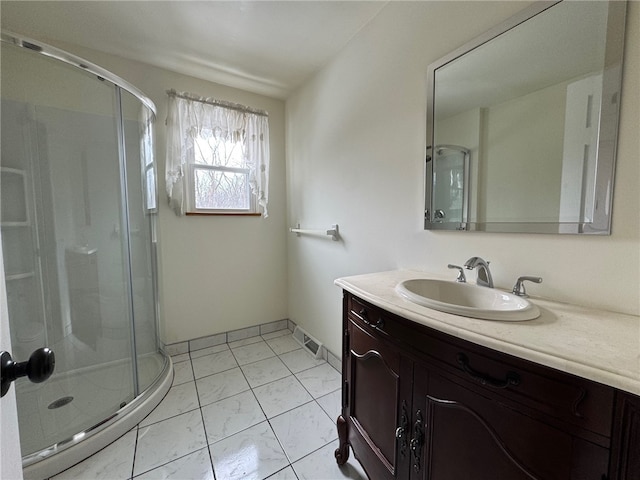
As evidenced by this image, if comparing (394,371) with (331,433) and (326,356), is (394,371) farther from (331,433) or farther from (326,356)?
(326,356)

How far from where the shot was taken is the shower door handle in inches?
16.8

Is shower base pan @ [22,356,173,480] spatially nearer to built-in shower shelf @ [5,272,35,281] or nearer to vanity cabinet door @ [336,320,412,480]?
built-in shower shelf @ [5,272,35,281]

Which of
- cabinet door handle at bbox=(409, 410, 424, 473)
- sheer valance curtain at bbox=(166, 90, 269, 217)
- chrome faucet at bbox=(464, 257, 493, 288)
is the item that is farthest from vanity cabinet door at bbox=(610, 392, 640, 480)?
sheer valance curtain at bbox=(166, 90, 269, 217)

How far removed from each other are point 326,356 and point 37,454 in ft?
5.42

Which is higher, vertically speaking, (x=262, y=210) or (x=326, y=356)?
(x=262, y=210)

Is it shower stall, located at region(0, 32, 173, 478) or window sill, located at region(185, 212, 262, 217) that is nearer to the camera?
shower stall, located at region(0, 32, 173, 478)

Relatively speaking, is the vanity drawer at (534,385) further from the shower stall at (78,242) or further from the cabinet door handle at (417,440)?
the shower stall at (78,242)

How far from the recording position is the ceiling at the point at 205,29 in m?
1.45

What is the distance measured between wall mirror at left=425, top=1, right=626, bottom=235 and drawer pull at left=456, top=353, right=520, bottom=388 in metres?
0.58

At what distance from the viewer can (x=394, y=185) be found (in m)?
1.46

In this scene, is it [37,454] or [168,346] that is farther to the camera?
[168,346]

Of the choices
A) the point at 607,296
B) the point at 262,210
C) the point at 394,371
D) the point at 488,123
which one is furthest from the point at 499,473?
the point at 262,210

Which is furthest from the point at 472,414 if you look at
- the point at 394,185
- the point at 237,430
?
the point at 237,430

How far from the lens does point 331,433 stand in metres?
1.41
